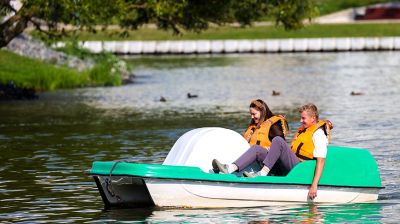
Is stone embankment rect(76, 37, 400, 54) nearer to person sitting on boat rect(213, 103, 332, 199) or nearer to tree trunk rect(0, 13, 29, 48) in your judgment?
tree trunk rect(0, 13, 29, 48)

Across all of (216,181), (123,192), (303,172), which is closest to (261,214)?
(216,181)

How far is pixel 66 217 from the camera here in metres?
19.8

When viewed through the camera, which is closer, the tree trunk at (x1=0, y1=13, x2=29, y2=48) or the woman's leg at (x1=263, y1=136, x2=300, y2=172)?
the woman's leg at (x1=263, y1=136, x2=300, y2=172)

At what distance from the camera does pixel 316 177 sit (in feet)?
65.4

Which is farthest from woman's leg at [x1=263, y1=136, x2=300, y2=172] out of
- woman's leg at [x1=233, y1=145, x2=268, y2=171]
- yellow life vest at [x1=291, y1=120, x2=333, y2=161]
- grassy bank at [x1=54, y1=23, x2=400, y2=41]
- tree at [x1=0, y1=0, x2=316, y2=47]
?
grassy bank at [x1=54, y1=23, x2=400, y2=41]

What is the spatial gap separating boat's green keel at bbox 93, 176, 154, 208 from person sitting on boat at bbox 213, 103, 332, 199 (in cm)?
117

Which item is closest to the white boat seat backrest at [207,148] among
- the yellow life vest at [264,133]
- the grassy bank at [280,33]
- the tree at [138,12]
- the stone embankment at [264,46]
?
the yellow life vest at [264,133]

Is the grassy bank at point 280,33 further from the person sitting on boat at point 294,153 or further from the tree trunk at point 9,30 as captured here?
the person sitting on boat at point 294,153

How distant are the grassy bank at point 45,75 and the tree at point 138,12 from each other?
478 centimetres

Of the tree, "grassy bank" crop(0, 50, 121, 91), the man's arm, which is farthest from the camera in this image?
"grassy bank" crop(0, 50, 121, 91)

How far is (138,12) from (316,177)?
26574mm

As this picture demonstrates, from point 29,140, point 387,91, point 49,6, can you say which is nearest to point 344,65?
point 387,91

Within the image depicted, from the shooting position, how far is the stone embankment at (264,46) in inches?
3110

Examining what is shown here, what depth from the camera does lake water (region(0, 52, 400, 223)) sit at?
1998cm
